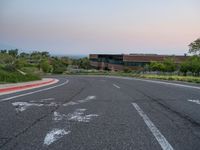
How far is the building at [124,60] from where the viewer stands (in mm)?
102312

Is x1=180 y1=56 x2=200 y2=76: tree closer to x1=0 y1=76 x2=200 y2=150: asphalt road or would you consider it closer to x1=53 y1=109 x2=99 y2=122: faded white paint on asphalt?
x1=0 y1=76 x2=200 y2=150: asphalt road

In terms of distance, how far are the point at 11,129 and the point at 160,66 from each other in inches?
2992

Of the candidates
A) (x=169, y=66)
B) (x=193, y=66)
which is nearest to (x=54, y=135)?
(x=193, y=66)

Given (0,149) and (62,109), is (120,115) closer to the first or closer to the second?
(62,109)

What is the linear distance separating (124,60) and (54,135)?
333 feet

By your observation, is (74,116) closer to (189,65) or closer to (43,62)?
(189,65)

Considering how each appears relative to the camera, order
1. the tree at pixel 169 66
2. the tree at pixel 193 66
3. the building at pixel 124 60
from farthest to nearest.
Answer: the building at pixel 124 60 → the tree at pixel 169 66 → the tree at pixel 193 66

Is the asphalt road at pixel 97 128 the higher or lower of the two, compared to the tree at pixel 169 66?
higher

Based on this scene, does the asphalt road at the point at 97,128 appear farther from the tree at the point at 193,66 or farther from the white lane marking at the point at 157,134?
the tree at the point at 193,66

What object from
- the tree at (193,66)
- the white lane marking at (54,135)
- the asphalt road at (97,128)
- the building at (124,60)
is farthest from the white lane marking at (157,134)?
the building at (124,60)

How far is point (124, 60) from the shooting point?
348 feet

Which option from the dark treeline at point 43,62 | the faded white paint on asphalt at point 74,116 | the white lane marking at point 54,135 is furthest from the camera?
the dark treeline at point 43,62

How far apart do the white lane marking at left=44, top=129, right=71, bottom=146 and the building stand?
91.7 meters

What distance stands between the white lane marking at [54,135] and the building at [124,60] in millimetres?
91749
